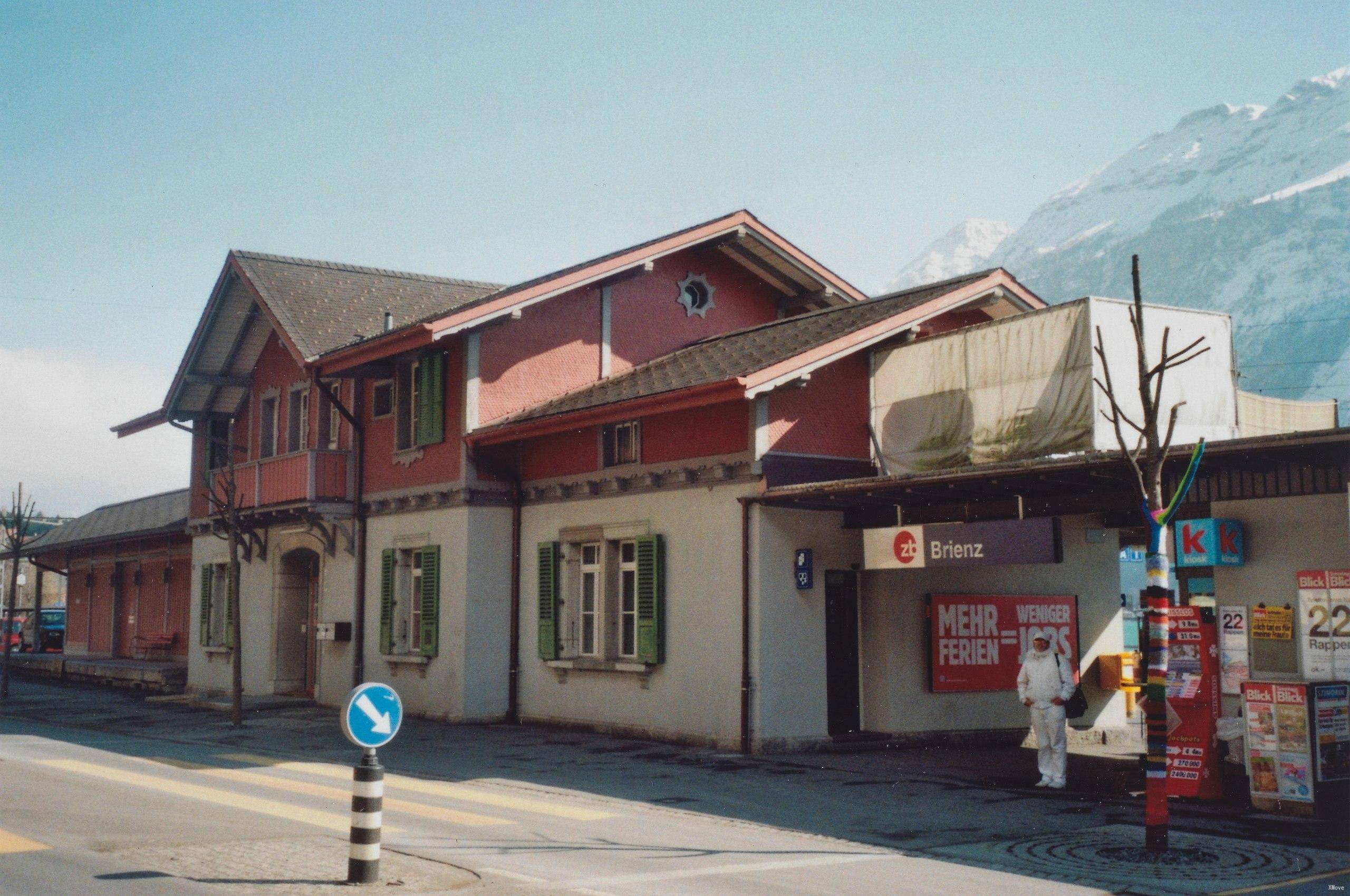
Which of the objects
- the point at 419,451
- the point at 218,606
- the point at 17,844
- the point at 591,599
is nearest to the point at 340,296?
the point at 419,451

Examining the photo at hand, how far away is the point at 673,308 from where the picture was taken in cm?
2358

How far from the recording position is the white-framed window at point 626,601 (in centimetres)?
1952

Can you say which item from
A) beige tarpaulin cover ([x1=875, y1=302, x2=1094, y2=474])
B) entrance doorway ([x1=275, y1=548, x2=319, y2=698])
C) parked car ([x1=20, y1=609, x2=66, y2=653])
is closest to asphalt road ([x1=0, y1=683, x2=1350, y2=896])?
beige tarpaulin cover ([x1=875, y1=302, x2=1094, y2=474])

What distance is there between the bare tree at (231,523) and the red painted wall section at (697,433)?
6.89 m

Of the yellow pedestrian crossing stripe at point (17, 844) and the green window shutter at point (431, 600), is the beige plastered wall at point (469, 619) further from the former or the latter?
the yellow pedestrian crossing stripe at point (17, 844)

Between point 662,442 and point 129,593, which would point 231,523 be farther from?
point 129,593

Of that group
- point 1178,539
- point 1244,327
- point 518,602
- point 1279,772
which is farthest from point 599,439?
point 1244,327

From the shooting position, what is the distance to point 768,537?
17.2 m

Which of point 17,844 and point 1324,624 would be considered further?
point 1324,624

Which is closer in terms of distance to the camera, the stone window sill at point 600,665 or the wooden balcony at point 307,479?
the stone window sill at point 600,665

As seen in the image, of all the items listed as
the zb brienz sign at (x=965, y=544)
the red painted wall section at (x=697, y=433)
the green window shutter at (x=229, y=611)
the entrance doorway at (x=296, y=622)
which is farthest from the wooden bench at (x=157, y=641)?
the zb brienz sign at (x=965, y=544)

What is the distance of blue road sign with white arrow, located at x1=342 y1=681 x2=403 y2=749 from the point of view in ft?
27.5

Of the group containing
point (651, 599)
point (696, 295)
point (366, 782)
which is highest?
point (696, 295)

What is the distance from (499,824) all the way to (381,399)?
13.9 metres
